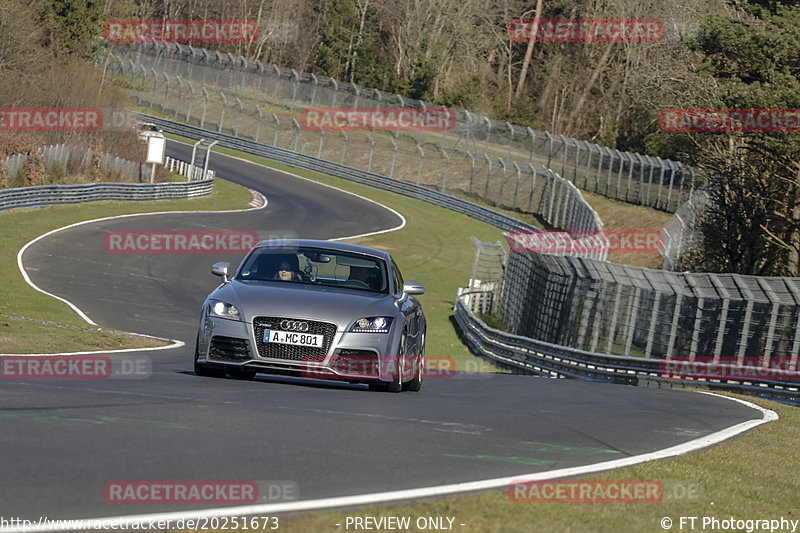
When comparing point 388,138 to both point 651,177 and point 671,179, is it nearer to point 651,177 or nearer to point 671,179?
point 651,177

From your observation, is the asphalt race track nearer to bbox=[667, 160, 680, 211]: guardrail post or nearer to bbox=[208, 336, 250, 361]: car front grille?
bbox=[208, 336, 250, 361]: car front grille

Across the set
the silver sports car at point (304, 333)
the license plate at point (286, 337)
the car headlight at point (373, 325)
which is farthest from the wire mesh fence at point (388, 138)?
the license plate at point (286, 337)

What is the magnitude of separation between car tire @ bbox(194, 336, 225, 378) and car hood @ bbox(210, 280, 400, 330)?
0.61 meters

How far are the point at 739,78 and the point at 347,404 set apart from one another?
2372 cm

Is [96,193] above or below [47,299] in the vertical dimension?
above

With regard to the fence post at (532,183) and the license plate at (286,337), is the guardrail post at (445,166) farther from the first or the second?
the license plate at (286,337)

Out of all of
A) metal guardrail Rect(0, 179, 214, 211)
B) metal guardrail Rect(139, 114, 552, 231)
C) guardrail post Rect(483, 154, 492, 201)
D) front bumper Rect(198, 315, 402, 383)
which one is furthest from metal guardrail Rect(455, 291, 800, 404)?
guardrail post Rect(483, 154, 492, 201)

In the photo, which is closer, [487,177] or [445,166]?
[487,177]

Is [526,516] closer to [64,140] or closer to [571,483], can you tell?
[571,483]

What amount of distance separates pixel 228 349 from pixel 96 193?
35562 millimetres

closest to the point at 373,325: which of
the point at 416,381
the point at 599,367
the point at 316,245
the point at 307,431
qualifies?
the point at 416,381

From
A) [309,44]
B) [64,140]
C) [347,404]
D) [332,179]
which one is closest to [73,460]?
[347,404]

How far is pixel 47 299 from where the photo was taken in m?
25.7

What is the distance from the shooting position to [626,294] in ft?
72.8
